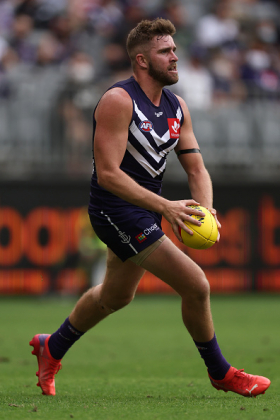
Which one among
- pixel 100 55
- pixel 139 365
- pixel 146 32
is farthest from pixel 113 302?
pixel 100 55

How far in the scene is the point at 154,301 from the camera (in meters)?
15.5

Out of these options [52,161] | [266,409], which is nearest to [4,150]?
[52,161]

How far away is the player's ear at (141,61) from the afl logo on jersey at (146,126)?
458 millimetres

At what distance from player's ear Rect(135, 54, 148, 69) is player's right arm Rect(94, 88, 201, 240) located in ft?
1.13

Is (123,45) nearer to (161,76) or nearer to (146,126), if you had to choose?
(161,76)

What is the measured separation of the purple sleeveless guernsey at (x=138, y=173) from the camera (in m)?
5.16

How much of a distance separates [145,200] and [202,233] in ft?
1.49

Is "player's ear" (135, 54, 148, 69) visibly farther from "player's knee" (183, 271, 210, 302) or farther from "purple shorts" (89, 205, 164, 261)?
"player's knee" (183, 271, 210, 302)

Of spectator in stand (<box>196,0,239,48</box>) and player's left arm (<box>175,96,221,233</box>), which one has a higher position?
spectator in stand (<box>196,0,239,48</box>)

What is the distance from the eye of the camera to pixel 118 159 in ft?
16.8

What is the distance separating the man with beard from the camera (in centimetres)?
509

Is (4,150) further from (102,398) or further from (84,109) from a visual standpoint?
(102,398)

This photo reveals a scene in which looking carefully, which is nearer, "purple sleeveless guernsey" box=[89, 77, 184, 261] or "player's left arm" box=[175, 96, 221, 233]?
"purple sleeveless guernsey" box=[89, 77, 184, 261]

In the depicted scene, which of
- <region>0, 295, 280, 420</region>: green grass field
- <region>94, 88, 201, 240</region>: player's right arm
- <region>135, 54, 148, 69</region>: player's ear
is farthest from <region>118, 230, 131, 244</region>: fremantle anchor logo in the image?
<region>135, 54, 148, 69</region>: player's ear
